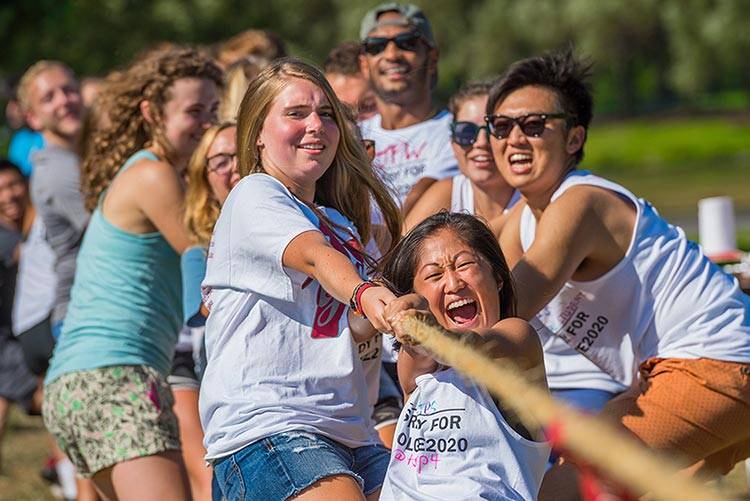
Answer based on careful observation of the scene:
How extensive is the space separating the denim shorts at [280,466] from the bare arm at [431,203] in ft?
5.34

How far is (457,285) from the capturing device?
3.38m

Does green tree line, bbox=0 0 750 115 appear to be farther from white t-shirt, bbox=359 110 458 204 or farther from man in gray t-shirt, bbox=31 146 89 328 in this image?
white t-shirt, bbox=359 110 458 204

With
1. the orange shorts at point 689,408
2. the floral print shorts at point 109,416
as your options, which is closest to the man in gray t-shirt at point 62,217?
the floral print shorts at point 109,416

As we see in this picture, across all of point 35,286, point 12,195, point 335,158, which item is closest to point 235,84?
point 335,158

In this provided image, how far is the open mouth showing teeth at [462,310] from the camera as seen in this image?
338 cm

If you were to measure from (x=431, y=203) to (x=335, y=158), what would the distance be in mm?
1269

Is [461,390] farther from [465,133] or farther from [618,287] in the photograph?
[465,133]

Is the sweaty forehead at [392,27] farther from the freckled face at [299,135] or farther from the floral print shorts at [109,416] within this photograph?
the freckled face at [299,135]

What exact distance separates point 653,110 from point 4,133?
31.2 m

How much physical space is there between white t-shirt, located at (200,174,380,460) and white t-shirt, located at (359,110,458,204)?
6.68ft

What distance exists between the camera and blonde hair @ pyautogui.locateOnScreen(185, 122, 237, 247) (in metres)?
4.66

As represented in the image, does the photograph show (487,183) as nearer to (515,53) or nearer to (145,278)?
(145,278)

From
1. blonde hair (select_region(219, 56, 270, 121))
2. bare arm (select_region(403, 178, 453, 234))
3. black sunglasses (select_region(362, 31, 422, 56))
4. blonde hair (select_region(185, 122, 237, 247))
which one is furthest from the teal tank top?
black sunglasses (select_region(362, 31, 422, 56))

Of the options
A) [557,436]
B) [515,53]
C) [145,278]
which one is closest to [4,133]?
[515,53]
